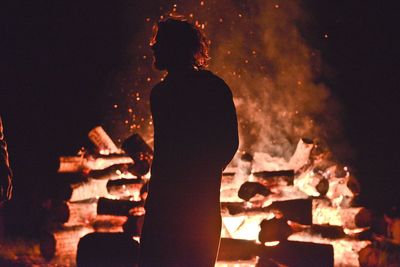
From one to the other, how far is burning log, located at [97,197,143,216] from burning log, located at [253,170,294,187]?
1.20 meters

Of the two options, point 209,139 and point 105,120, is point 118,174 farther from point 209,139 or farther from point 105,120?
point 209,139

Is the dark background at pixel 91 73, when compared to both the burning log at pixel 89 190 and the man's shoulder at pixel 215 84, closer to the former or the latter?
the burning log at pixel 89 190

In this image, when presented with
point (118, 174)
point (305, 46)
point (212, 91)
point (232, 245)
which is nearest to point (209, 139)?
point (212, 91)

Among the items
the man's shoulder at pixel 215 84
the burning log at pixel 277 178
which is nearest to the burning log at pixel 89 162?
the burning log at pixel 277 178

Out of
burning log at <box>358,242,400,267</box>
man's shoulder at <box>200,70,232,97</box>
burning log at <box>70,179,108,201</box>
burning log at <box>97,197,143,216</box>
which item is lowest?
burning log at <box>358,242,400,267</box>

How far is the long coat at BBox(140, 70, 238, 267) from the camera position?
2.29m

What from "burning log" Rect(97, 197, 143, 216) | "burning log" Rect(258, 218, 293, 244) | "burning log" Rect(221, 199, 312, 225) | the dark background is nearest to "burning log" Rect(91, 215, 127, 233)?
"burning log" Rect(97, 197, 143, 216)

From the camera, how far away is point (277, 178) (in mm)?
4262

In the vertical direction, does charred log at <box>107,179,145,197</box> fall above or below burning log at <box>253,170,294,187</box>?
below

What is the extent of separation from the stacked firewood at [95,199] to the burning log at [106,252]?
0.60 metres

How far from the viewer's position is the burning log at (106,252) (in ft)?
11.2

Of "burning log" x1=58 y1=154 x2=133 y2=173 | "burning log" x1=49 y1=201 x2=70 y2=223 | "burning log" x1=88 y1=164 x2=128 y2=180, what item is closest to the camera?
"burning log" x1=49 y1=201 x2=70 y2=223

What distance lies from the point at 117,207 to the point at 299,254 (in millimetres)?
1695

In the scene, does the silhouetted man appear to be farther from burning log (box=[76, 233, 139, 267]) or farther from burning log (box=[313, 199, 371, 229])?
burning log (box=[313, 199, 371, 229])
